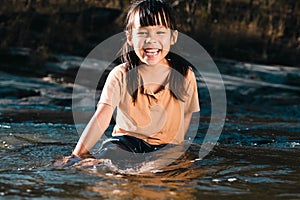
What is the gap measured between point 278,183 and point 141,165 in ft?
2.72

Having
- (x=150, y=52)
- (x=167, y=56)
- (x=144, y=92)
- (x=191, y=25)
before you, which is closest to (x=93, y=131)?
(x=144, y=92)

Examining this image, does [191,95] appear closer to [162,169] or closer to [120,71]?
[120,71]

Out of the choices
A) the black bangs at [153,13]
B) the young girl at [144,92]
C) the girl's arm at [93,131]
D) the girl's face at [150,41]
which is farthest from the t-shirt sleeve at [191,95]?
the girl's arm at [93,131]

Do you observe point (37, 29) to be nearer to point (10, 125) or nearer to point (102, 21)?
point (102, 21)

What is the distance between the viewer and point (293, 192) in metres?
3.10

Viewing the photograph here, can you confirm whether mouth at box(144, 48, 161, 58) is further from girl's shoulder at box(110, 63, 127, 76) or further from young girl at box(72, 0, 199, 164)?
girl's shoulder at box(110, 63, 127, 76)

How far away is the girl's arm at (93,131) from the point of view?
3.67 metres

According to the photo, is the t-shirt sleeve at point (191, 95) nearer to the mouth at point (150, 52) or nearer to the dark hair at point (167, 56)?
the dark hair at point (167, 56)

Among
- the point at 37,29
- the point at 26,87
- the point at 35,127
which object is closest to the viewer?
the point at 35,127

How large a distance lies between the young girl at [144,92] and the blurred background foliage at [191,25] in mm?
6998

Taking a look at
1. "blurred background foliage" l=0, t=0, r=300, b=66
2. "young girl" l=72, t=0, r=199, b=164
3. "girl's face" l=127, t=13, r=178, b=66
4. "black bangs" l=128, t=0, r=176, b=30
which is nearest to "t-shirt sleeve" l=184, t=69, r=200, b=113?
"young girl" l=72, t=0, r=199, b=164

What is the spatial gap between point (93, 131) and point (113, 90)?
0.29 m

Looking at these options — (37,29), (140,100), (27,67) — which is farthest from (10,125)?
(37,29)

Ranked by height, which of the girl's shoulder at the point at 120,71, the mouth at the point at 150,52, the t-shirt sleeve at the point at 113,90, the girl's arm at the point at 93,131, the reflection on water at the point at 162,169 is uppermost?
the mouth at the point at 150,52
